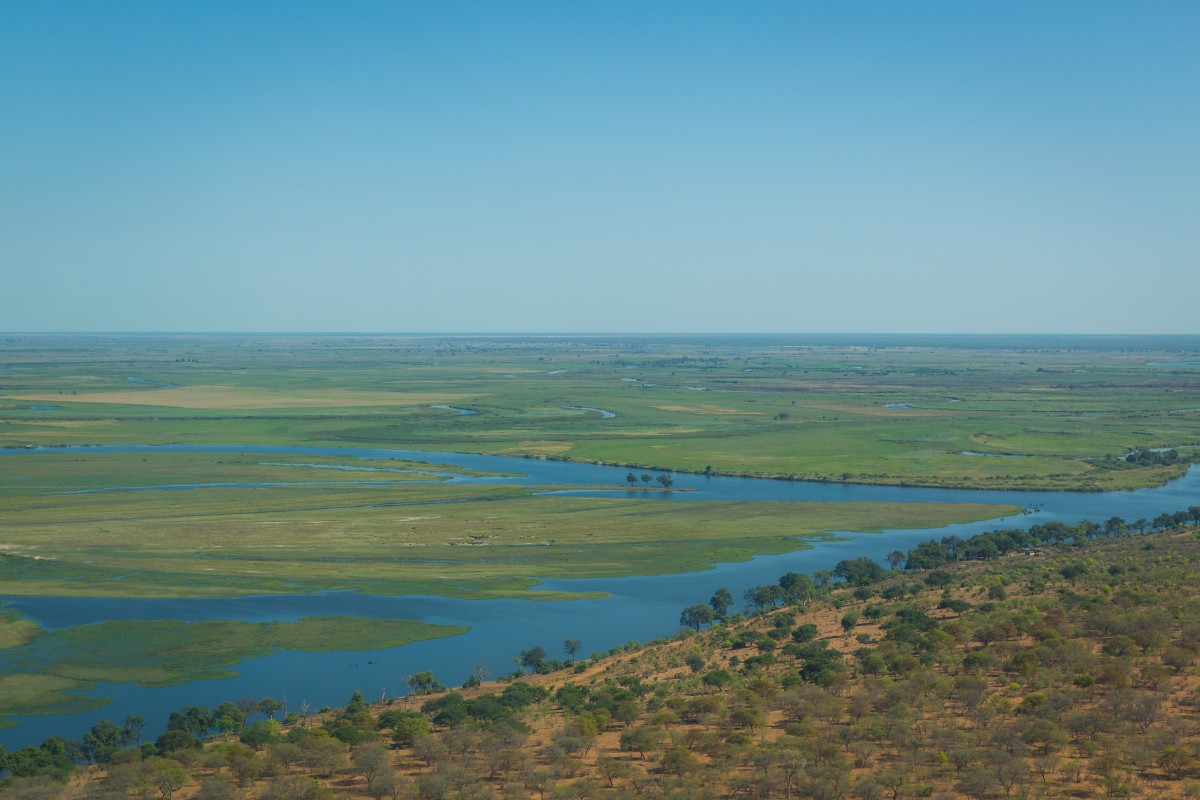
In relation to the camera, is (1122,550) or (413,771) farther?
(1122,550)

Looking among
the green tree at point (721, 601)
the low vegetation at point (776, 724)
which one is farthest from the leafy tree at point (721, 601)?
the low vegetation at point (776, 724)

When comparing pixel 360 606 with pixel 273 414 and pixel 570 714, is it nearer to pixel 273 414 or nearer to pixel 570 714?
pixel 570 714

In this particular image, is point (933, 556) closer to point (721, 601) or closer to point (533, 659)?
point (721, 601)

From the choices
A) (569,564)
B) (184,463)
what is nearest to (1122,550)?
(569,564)

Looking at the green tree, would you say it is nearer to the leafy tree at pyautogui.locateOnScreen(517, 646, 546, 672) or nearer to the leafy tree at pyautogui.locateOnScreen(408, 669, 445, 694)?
the leafy tree at pyautogui.locateOnScreen(517, 646, 546, 672)

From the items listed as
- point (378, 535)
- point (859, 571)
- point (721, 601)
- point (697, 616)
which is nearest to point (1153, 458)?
point (859, 571)

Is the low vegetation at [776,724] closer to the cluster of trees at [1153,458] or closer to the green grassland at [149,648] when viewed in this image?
the green grassland at [149,648]

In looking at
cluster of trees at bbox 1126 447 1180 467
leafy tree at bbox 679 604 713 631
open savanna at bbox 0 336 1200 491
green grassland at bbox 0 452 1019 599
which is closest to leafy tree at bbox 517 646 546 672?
leafy tree at bbox 679 604 713 631
